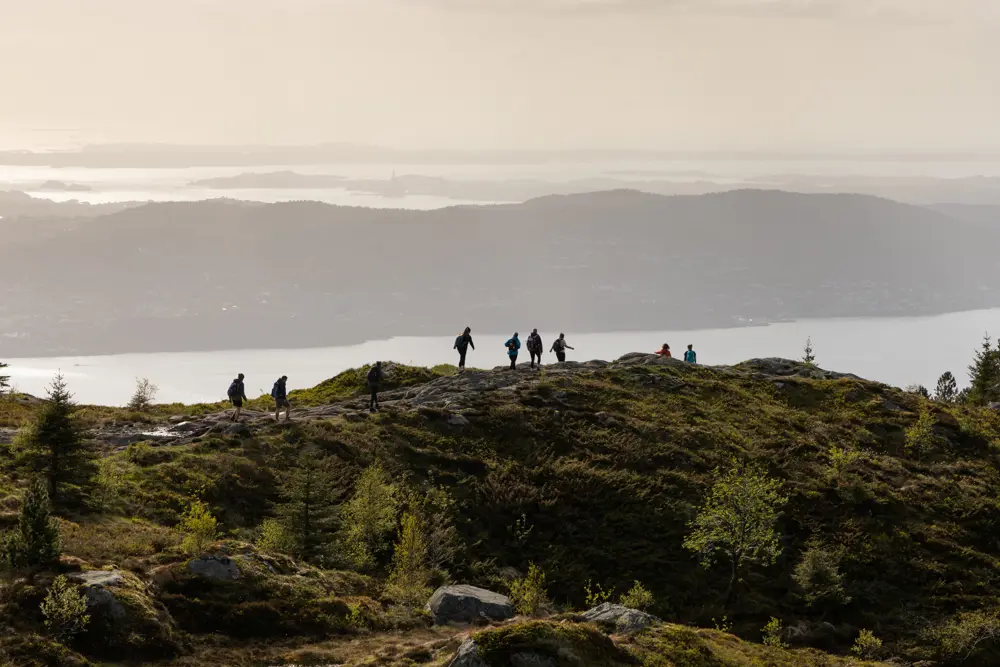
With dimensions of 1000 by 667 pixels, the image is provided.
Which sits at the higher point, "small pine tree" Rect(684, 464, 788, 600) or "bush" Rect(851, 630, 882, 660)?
"small pine tree" Rect(684, 464, 788, 600)

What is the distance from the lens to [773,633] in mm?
29938

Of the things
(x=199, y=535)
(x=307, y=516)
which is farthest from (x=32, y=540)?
(x=307, y=516)

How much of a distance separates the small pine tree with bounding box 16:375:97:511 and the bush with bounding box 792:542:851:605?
1032 inches

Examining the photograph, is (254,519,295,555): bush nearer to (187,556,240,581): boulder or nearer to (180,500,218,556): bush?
(180,500,218,556): bush

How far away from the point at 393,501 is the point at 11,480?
13.3 metres

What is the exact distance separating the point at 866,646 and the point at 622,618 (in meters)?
11.7

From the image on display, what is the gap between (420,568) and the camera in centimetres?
2781

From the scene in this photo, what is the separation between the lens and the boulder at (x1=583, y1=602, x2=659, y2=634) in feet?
73.5

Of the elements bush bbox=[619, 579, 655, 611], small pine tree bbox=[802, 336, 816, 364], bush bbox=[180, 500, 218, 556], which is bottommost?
bush bbox=[619, 579, 655, 611]

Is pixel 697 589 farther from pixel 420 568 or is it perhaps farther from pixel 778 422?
pixel 778 422

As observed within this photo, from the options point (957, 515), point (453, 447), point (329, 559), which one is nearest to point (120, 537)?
point (329, 559)

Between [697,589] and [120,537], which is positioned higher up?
[120,537]

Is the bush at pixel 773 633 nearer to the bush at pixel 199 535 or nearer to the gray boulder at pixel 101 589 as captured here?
the bush at pixel 199 535

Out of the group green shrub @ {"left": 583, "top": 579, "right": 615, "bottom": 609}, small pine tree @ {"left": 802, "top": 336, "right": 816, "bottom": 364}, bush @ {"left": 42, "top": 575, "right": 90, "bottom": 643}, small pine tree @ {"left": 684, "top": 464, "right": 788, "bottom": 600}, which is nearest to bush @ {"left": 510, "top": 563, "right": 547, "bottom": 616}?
green shrub @ {"left": 583, "top": 579, "right": 615, "bottom": 609}
